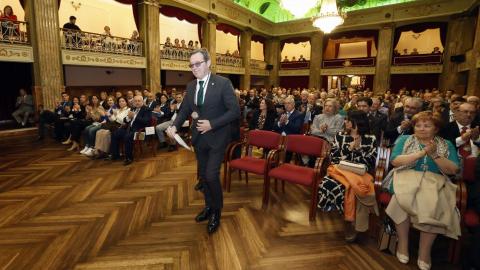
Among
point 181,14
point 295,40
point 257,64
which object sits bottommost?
point 257,64

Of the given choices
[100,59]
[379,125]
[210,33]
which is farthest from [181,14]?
[379,125]

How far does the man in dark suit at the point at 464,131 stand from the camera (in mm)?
2812

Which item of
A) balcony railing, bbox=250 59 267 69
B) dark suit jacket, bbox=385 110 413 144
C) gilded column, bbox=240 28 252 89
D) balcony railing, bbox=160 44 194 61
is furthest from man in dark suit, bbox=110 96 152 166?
balcony railing, bbox=250 59 267 69

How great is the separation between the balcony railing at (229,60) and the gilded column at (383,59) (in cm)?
763

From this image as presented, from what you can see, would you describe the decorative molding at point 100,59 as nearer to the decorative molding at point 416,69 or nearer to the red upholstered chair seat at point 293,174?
the red upholstered chair seat at point 293,174

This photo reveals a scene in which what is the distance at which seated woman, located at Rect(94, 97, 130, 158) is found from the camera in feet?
17.2

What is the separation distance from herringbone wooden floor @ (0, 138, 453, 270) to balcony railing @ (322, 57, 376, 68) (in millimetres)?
13847

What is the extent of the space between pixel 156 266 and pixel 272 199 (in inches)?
67.8

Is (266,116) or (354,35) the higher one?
(354,35)

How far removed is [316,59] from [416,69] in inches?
212

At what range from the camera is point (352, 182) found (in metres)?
2.41

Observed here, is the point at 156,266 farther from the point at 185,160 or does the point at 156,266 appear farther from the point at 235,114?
the point at 185,160

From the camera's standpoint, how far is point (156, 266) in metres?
2.11

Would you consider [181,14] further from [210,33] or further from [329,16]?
[329,16]
